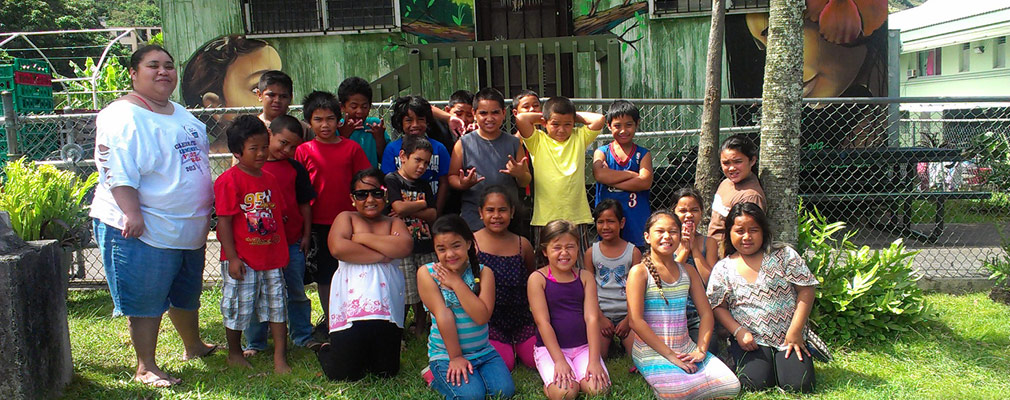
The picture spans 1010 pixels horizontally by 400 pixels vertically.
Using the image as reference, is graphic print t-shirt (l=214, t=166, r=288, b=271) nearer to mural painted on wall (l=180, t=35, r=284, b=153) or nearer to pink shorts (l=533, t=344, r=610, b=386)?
pink shorts (l=533, t=344, r=610, b=386)

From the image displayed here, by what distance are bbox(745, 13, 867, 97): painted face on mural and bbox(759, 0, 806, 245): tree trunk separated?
13.8ft

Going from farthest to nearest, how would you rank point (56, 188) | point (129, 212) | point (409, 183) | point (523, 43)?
point (523, 43)
point (56, 188)
point (409, 183)
point (129, 212)

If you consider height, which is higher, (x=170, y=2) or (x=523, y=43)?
(x=170, y=2)

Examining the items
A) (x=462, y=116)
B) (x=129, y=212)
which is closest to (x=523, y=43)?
(x=462, y=116)

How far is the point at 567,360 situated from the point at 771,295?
3.53 feet

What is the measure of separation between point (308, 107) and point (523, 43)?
393 centimetres

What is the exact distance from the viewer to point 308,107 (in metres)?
3.93

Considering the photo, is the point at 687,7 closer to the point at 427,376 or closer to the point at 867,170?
the point at 867,170

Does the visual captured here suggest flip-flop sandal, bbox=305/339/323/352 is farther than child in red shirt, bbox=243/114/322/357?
Yes

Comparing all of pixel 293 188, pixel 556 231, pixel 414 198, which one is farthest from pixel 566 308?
pixel 293 188

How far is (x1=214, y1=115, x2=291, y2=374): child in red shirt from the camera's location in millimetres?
3594

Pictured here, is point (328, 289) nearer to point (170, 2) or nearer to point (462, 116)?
point (462, 116)

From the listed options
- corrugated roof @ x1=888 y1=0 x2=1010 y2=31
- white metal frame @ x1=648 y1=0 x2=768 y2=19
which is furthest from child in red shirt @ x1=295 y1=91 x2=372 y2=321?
corrugated roof @ x1=888 y1=0 x2=1010 y2=31

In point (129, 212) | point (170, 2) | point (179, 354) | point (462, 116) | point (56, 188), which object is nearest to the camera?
point (129, 212)
